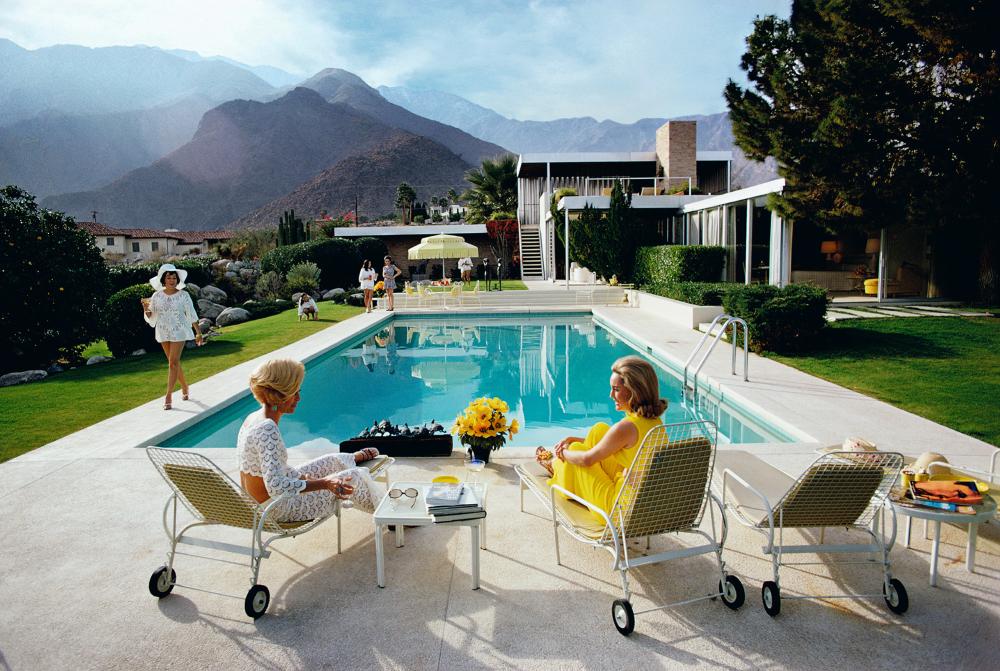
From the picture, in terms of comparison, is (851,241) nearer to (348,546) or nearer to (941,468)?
(941,468)

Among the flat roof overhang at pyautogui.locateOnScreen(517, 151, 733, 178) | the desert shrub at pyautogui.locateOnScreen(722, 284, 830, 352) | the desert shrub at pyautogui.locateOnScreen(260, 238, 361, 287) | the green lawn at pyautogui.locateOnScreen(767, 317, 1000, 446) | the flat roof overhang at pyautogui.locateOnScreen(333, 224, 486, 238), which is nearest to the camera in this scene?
the green lawn at pyautogui.locateOnScreen(767, 317, 1000, 446)

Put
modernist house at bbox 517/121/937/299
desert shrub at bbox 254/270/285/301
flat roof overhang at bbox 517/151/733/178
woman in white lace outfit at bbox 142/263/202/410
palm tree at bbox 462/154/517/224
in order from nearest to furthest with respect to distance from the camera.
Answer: woman in white lace outfit at bbox 142/263/202/410
modernist house at bbox 517/121/937/299
desert shrub at bbox 254/270/285/301
flat roof overhang at bbox 517/151/733/178
palm tree at bbox 462/154/517/224

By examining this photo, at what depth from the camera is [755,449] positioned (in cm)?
530

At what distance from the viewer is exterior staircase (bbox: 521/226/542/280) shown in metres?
28.6

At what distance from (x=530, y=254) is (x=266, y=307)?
12922mm

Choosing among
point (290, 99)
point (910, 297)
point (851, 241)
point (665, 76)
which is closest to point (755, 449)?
point (665, 76)

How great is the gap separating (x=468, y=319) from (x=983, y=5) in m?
12.9

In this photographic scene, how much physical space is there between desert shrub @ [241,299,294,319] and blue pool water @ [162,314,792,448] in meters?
5.91

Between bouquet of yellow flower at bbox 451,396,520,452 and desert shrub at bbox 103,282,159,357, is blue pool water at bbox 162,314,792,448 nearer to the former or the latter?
bouquet of yellow flower at bbox 451,396,520,452

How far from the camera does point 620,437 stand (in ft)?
10.2

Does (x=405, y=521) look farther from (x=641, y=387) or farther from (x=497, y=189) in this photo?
(x=497, y=189)

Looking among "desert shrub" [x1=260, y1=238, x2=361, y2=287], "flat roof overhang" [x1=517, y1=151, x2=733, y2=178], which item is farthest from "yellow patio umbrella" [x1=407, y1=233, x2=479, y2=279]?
"flat roof overhang" [x1=517, y1=151, x2=733, y2=178]

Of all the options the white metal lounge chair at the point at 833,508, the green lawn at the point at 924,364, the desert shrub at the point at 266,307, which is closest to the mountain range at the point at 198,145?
the desert shrub at the point at 266,307

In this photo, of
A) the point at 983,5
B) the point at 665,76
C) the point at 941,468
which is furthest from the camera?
the point at 665,76
